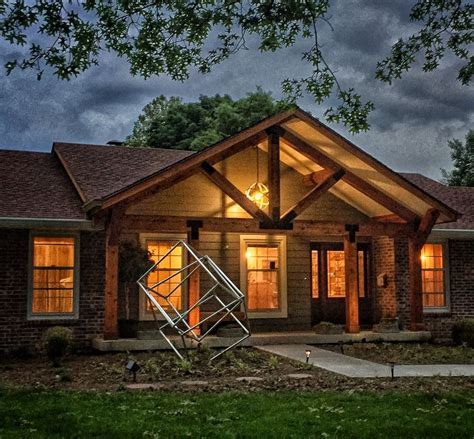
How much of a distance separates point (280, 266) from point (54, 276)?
17.3 feet

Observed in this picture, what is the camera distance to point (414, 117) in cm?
4875

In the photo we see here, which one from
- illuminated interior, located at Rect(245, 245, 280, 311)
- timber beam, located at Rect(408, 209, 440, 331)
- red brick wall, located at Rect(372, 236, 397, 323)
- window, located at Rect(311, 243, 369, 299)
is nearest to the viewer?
timber beam, located at Rect(408, 209, 440, 331)

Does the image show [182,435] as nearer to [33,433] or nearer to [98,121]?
[33,433]

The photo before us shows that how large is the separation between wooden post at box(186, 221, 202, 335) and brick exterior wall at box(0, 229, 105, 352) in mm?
1923

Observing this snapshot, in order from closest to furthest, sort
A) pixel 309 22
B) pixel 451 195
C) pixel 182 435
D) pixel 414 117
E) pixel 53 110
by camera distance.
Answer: pixel 182 435 → pixel 309 22 → pixel 451 195 → pixel 414 117 → pixel 53 110

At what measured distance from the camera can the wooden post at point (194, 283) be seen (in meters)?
14.1

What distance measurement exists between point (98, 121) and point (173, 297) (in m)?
130

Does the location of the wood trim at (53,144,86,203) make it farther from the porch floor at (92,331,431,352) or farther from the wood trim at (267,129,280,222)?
the wood trim at (267,129,280,222)

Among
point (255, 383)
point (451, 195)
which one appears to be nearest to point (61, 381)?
point (255, 383)

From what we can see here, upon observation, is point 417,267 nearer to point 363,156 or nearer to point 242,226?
point 363,156

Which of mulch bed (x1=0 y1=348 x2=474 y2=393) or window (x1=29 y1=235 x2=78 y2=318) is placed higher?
window (x1=29 y1=235 x2=78 y2=318)

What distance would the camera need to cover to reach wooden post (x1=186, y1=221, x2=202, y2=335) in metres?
14.1

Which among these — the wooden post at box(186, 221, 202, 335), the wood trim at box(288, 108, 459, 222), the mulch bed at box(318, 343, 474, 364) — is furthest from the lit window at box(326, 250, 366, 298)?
the wooden post at box(186, 221, 202, 335)

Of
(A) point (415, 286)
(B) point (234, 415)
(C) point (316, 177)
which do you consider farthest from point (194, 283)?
(B) point (234, 415)
